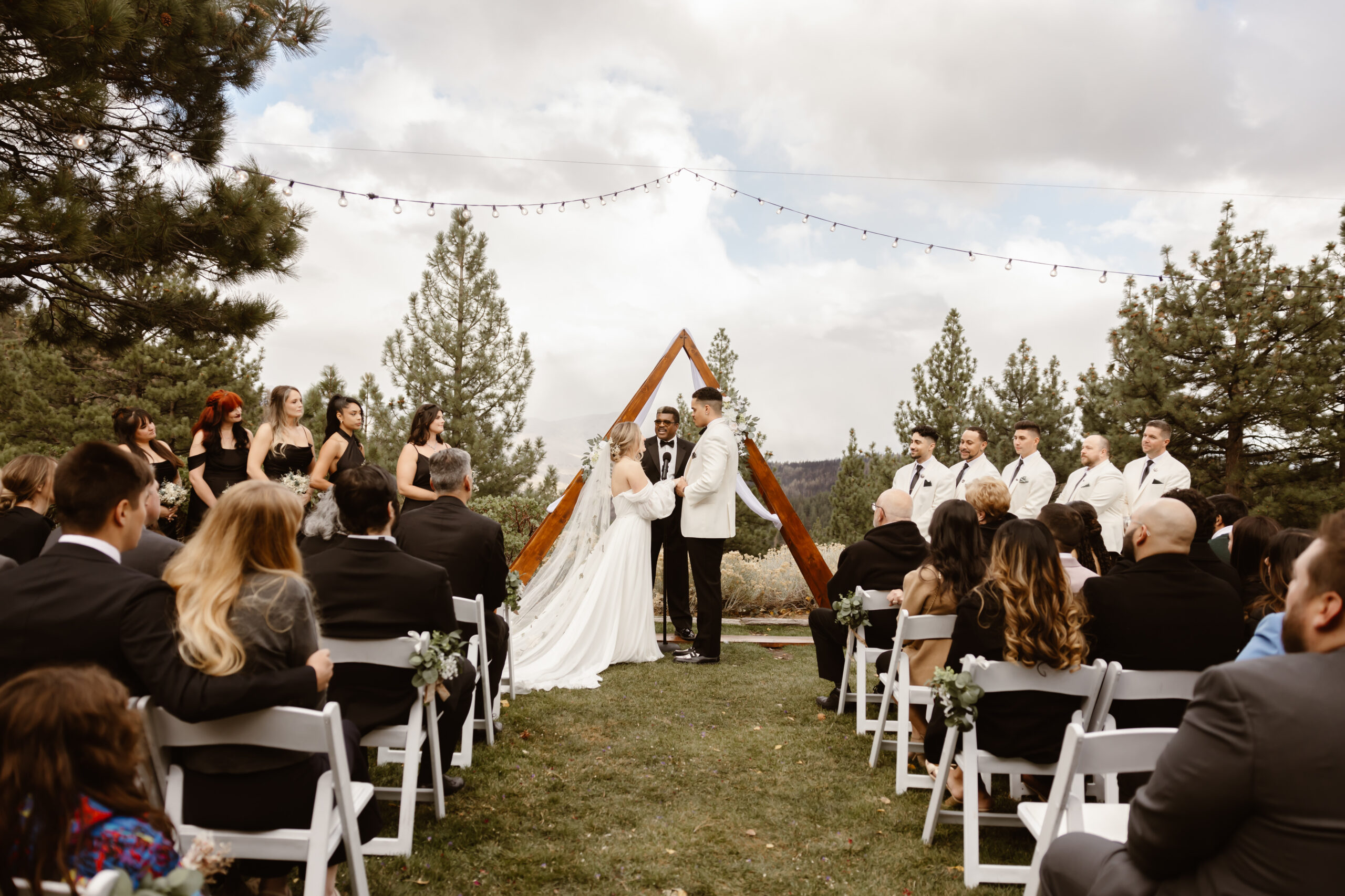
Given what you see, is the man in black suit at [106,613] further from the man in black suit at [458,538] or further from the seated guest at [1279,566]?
the seated guest at [1279,566]

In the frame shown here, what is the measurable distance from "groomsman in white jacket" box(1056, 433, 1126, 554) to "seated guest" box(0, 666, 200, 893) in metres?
7.65

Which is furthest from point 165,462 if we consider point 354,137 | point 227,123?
point 354,137

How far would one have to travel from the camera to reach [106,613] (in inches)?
86.3

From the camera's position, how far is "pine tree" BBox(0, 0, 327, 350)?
14.0 feet

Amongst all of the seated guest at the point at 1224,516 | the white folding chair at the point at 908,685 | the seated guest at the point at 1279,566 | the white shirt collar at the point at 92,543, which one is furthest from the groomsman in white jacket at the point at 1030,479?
the white shirt collar at the point at 92,543

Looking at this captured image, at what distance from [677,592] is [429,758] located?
13.8 ft

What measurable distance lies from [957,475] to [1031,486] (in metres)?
0.72

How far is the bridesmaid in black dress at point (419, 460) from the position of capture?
20.7 ft

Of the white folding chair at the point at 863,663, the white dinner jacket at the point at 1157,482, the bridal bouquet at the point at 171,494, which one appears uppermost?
the white dinner jacket at the point at 1157,482

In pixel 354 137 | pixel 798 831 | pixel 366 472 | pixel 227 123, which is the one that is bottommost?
pixel 798 831

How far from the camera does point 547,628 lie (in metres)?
7.14

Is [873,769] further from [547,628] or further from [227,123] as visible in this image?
[227,123]

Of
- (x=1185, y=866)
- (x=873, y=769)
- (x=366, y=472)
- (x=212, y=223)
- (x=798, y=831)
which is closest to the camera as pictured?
(x=1185, y=866)

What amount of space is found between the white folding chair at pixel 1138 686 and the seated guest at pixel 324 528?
3.42m
